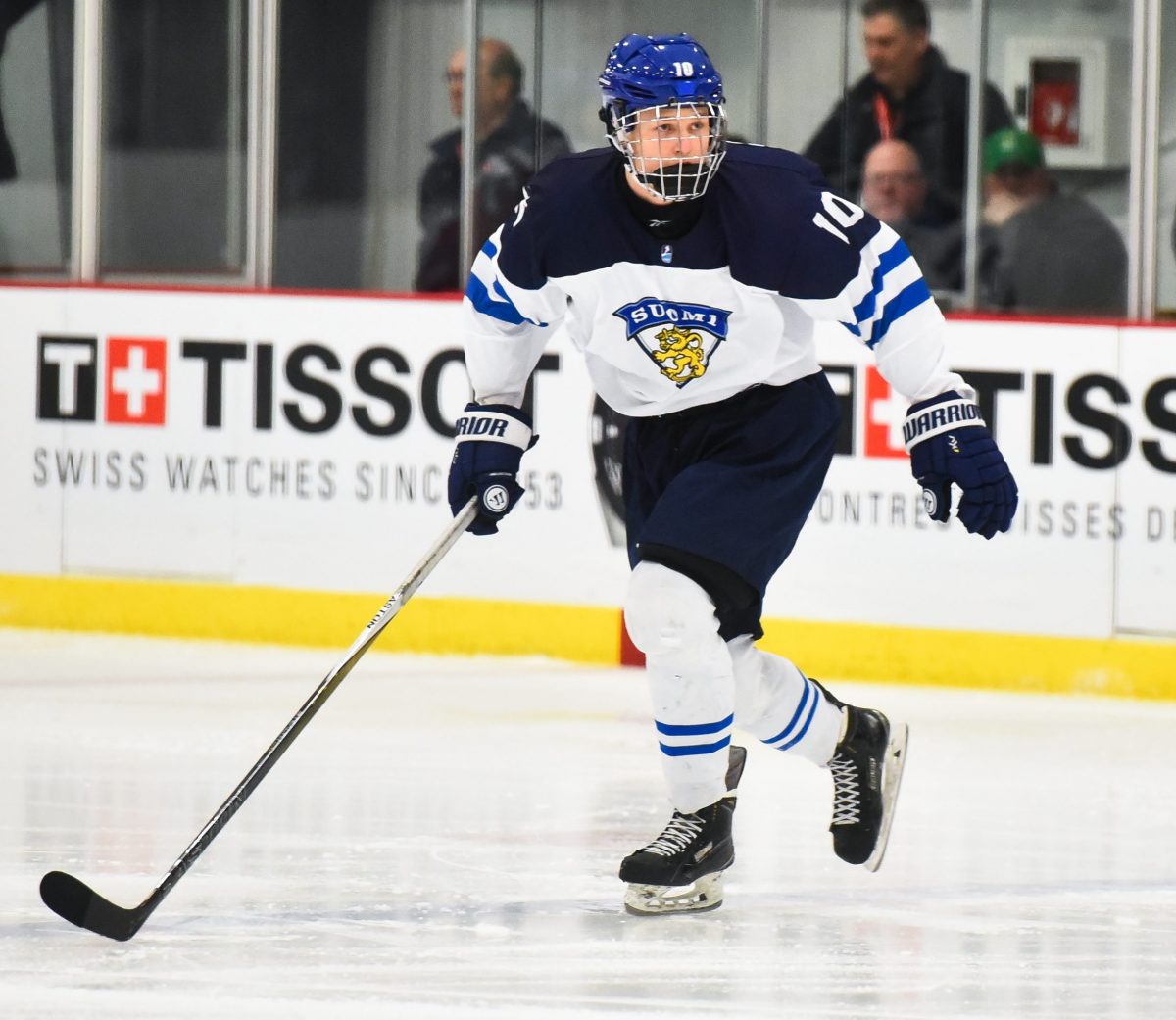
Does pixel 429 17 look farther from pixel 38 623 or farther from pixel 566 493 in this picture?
pixel 38 623

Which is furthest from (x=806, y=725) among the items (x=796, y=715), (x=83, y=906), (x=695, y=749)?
(x=83, y=906)

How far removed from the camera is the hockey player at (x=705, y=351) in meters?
3.03

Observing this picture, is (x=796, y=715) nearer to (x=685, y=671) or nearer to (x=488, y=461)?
(x=685, y=671)

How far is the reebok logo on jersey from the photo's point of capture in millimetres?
3061

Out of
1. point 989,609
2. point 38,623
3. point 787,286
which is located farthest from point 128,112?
point 787,286

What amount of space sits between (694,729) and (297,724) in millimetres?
557

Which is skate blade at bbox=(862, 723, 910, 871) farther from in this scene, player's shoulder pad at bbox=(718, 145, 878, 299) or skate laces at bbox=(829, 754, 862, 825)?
player's shoulder pad at bbox=(718, 145, 878, 299)

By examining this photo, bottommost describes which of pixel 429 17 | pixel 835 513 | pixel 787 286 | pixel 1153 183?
pixel 835 513

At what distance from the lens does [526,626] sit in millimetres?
5703

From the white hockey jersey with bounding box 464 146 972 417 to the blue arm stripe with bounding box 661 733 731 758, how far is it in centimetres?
48

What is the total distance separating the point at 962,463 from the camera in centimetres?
309

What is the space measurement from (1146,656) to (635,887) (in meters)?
2.40

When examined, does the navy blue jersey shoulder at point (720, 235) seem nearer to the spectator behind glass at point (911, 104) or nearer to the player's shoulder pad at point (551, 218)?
the player's shoulder pad at point (551, 218)

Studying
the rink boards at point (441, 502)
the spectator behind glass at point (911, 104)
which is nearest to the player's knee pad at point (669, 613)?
the rink boards at point (441, 502)
